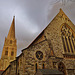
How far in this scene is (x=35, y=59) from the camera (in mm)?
9031

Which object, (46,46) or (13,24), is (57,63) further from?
(13,24)

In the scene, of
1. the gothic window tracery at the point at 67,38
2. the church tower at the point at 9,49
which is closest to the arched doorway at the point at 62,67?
the gothic window tracery at the point at 67,38

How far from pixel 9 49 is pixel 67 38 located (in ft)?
157

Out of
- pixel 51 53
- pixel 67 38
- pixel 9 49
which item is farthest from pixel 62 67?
pixel 9 49

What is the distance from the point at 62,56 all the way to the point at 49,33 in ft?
11.6

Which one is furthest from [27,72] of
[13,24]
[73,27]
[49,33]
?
[13,24]

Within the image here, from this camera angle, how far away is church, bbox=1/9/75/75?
881 cm

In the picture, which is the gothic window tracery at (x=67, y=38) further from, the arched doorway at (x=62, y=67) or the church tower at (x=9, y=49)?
the church tower at (x=9, y=49)

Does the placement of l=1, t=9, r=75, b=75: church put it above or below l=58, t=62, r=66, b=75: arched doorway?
above

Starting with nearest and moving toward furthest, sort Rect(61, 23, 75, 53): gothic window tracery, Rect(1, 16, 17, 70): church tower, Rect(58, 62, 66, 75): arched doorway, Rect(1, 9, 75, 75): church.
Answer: Rect(1, 9, 75, 75): church, Rect(58, 62, 66, 75): arched doorway, Rect(61, 23, 75, 53): gothic window tracery, Rect(1, 16, 17, 70): church tower

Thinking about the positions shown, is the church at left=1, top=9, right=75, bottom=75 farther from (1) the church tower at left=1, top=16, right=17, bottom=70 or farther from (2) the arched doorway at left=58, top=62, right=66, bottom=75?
(1) the church tower at left=1, top=16, right=17, bottom=70

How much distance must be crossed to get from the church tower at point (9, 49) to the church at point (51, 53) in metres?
42.6

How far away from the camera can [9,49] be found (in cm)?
5447

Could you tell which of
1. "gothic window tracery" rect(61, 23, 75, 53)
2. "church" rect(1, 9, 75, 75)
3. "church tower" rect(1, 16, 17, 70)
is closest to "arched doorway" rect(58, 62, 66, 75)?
"church" rect(1, 9, 75, 75)
